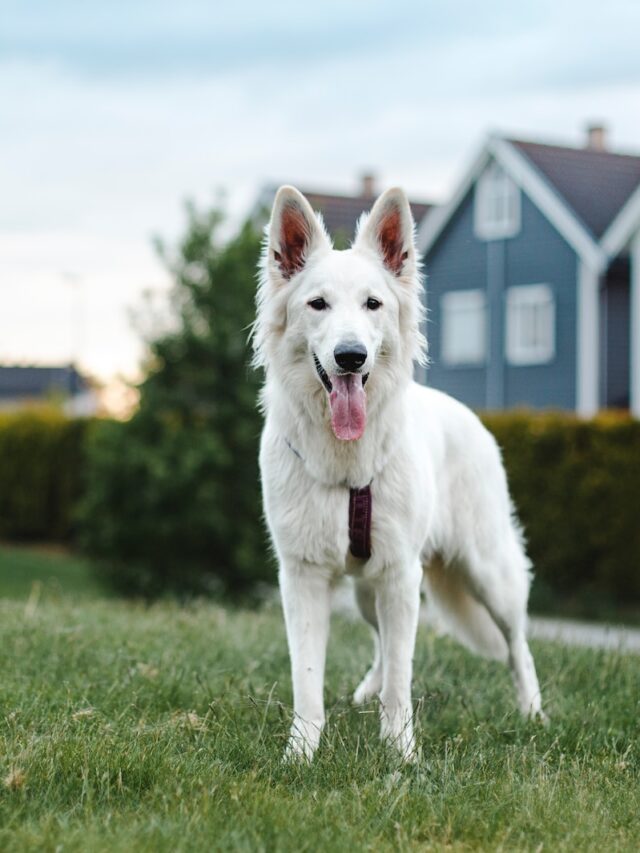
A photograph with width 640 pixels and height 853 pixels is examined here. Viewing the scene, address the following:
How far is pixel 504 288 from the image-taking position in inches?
1188

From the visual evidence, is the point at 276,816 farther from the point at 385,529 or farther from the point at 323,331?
the point at 323,331

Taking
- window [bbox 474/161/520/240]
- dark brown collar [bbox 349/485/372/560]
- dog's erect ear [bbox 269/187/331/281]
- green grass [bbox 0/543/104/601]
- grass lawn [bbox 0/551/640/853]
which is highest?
window [bbox 474/161/520/240]

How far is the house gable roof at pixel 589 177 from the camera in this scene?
1115 inches

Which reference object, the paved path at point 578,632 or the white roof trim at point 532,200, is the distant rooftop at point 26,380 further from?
the paved path at point 578,632

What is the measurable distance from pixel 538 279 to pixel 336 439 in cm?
2505

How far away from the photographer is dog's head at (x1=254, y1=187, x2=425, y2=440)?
4.87 meters

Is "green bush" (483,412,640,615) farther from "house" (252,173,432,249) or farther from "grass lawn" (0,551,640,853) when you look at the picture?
"house" (252,173,432,249)

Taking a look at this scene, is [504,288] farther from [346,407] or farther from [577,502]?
[346,407]

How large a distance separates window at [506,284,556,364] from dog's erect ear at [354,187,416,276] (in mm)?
24022

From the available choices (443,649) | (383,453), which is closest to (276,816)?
(383,453)

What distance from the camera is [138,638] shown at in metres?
7.40

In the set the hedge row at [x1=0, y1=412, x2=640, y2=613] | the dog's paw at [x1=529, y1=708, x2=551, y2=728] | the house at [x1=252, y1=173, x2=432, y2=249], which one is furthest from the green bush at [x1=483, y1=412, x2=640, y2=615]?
the house at [x1=252, y1=173, x2=432, y2=249]

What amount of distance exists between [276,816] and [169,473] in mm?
11339

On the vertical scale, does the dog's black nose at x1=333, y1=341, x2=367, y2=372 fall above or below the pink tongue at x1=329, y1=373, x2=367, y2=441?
above
